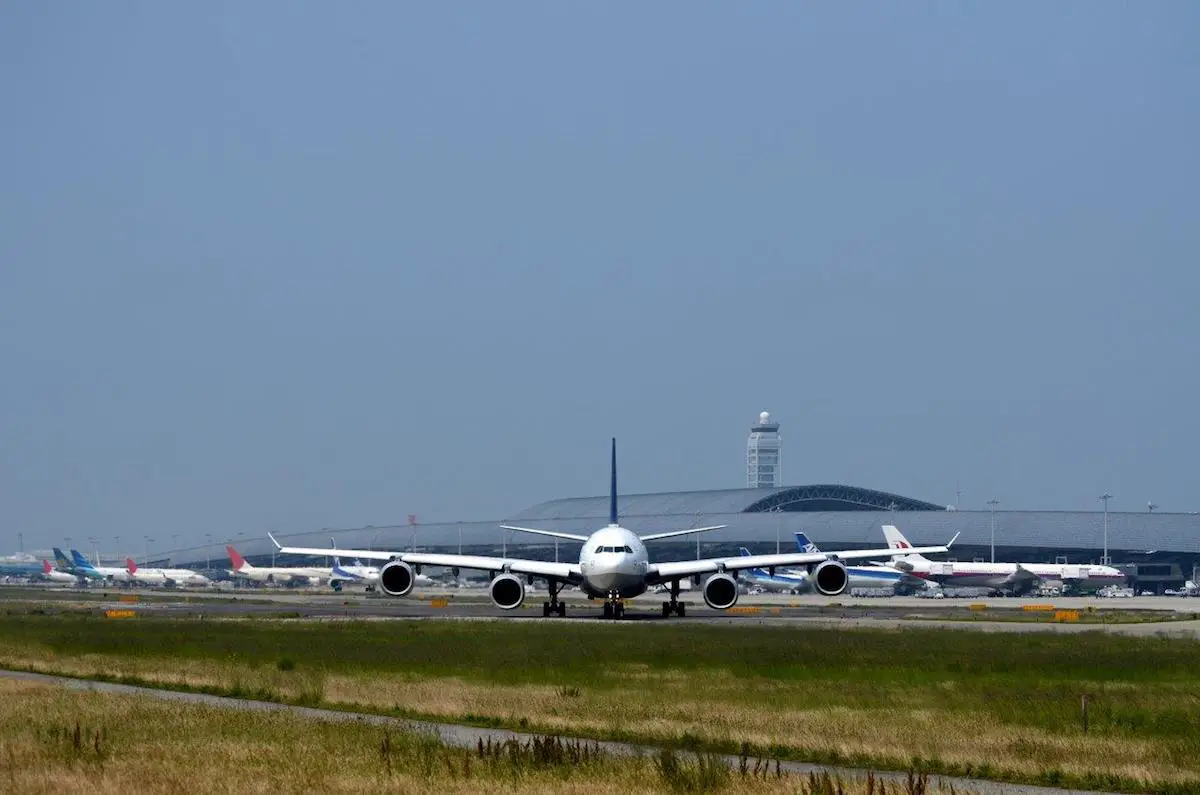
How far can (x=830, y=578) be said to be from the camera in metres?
64.7

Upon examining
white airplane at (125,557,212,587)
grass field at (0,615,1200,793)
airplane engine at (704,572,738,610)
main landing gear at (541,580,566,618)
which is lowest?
white airplane at (125,557,212,587)

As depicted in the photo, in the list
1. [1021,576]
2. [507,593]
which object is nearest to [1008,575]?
[1021,576]

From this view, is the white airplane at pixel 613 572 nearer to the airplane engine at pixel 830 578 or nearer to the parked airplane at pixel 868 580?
the airplane engine at pixel 830 578

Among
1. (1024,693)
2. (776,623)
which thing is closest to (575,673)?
(1024,693)

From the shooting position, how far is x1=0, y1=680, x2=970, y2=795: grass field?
18453 mm

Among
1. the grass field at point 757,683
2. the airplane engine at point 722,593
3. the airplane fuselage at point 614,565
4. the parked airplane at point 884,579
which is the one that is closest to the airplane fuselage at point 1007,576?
the parked airplane at point 884,579

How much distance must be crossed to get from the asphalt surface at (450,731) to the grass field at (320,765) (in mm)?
597

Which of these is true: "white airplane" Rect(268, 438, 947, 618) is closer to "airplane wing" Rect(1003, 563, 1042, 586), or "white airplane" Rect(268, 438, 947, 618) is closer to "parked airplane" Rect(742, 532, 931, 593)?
"parked airplane" Rect(742, 532, 931, 593)

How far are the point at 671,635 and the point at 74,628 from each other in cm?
2246

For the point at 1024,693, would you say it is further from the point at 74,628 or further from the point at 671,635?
the point at 74,628

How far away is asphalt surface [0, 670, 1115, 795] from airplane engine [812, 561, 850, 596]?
35283 mm

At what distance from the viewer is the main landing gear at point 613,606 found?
6425 centimetres

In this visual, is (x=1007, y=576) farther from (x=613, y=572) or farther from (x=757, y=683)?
(x=757, y=683)

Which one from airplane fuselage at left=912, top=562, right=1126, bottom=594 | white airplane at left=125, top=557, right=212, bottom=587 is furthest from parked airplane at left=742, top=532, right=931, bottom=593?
white airplane at left=125, top=557, right=212, bottom=587
